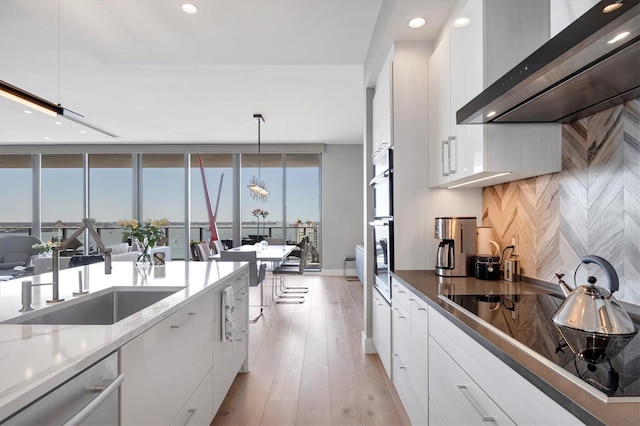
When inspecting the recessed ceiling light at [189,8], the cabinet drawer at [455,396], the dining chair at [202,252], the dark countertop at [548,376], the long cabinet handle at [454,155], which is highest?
the recessed ceiling light at [189,8]

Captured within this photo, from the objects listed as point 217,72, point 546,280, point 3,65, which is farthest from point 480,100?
point 3,65

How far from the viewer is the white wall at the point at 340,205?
24.8 ft

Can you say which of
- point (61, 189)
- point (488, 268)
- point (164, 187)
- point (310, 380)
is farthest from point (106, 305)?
point (61, 189)

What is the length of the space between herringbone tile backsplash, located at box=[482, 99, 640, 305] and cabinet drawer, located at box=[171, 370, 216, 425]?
1.85 m

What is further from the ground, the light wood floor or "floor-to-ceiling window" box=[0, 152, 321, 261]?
"floor-to-ceiling window" box=[0, 152, 321, 261]

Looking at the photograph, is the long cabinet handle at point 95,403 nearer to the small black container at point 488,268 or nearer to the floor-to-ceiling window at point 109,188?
the small black container at point 488,268

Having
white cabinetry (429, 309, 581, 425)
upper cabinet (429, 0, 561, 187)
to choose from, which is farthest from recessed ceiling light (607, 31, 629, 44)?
white cabinetry (429, 309, 581, 425)

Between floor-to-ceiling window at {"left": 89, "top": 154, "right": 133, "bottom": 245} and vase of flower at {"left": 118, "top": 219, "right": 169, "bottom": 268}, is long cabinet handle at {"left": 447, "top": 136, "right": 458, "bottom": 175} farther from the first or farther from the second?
floor-to-ceiling window at {"left": 89, "top": 154, "right": 133, "bottom": 245}

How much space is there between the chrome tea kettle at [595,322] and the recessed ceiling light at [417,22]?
174cm

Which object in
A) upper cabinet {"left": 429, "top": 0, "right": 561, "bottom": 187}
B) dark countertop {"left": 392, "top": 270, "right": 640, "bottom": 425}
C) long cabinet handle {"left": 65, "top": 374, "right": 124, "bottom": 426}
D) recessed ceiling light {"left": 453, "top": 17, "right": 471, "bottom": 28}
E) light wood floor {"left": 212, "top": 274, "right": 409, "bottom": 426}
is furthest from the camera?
light wood floor {"left": 212, "top": 274, "right": 409, "bottom": 426}

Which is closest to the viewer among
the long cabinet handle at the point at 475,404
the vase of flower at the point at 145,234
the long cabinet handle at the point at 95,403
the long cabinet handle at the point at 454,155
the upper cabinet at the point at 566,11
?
the long cabinet handle at the point at 95,403

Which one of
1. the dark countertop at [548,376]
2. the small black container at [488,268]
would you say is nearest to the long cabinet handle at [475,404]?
the dark countertop at [548,376]

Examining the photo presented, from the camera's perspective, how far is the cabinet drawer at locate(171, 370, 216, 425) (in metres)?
1.43

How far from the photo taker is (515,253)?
199 centimetres
